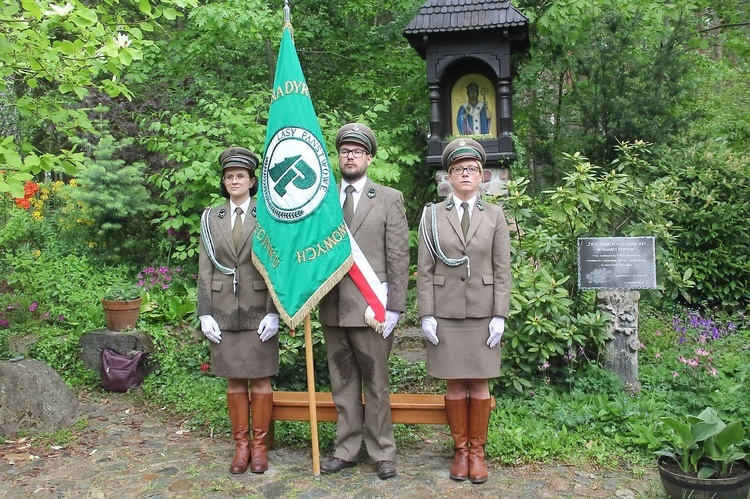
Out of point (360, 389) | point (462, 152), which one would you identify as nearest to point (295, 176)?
point (462, 152)

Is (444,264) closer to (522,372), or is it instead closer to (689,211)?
(522,372)

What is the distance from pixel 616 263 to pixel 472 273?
157cm

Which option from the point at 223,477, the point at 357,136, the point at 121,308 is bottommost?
the point at 223,477

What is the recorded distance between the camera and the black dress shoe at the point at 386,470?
397cm

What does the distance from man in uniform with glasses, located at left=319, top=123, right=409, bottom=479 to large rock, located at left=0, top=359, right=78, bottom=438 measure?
2229 mm

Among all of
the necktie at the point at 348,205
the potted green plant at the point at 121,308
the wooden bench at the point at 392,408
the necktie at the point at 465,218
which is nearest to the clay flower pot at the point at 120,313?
the potted green plant at the point at 121,308

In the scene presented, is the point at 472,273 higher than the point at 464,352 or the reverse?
higher

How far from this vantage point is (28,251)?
8078 millimetres

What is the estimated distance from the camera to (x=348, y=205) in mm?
4047

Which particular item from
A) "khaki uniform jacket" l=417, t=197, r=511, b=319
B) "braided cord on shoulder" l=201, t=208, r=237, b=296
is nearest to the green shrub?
"khaki uniform jacket" l=417, t=197, r=511, b=319

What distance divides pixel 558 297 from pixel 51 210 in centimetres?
760

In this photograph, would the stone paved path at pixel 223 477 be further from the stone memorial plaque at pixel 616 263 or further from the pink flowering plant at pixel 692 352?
the stone memorial plaque at pixel 616 263

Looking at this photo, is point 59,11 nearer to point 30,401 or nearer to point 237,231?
point 237,231

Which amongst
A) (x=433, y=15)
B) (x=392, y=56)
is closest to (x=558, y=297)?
(x=433, y=15)
